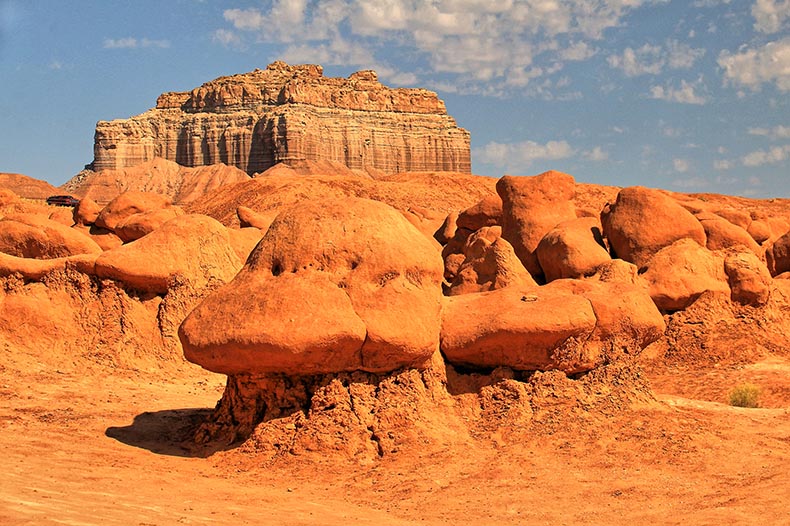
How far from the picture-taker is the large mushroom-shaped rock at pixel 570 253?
48.4ft

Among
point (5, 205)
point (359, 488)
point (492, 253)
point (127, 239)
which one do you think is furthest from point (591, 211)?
point (5, 205)

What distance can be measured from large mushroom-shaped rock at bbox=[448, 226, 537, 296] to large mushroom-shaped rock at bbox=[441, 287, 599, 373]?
346cm

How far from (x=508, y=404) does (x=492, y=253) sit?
4.59 m

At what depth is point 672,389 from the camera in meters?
13.1

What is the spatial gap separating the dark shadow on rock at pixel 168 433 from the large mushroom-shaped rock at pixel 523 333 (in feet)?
8.12

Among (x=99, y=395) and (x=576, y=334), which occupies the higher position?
(x=576, y=334)

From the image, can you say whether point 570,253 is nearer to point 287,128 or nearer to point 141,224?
point 141,224

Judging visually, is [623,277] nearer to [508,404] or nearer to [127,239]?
[508,404]

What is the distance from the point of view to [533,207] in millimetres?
16969

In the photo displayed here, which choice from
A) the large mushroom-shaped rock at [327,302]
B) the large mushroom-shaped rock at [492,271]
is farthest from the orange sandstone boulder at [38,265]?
the large mushroom-shaped rock at [492,271]

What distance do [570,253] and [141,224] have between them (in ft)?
24.4

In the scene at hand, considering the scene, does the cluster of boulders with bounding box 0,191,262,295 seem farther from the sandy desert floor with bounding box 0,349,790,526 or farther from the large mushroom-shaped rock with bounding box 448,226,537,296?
the large mushroom-shaped rock with bounding box 448,226,537,296

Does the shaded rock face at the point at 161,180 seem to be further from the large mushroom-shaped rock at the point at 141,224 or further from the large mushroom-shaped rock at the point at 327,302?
the large mushroom-shaped rock at the point at 327,302

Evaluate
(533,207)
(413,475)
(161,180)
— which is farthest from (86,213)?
(161,180)
